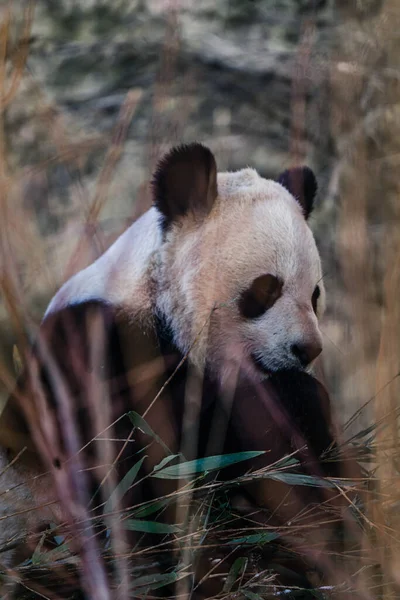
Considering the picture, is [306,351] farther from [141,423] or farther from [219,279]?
[141,423]

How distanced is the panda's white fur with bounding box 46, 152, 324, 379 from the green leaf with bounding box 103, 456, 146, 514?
0.44m

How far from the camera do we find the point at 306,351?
6.05 ft

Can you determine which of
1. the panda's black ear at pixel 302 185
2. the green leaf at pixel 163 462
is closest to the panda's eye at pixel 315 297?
the panda's black ear at pixel 302 185

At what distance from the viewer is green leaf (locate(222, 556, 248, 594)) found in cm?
145

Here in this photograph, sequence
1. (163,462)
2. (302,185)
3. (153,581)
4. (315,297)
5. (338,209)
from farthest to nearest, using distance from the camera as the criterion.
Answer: (338,209)
(302,185)
(315,297)
(163,462)
(153,581)

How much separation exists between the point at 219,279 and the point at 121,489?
2.17 ft

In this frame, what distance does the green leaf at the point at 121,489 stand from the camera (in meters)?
1.49

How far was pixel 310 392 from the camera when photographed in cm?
182

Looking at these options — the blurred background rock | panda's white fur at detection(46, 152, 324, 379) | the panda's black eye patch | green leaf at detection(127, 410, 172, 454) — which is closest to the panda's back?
panda's white fur at detection(46, 152, 324, 379)

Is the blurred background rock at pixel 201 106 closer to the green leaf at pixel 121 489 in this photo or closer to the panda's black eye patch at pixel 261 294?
the panda's black eye patch at pixel 261 294

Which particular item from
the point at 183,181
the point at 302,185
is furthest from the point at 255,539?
the point at 302,185

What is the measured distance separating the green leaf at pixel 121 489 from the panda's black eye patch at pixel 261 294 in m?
0.57

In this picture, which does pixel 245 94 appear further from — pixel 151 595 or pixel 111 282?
pixel 151 595

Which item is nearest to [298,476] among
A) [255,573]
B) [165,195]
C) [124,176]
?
[255,573]
